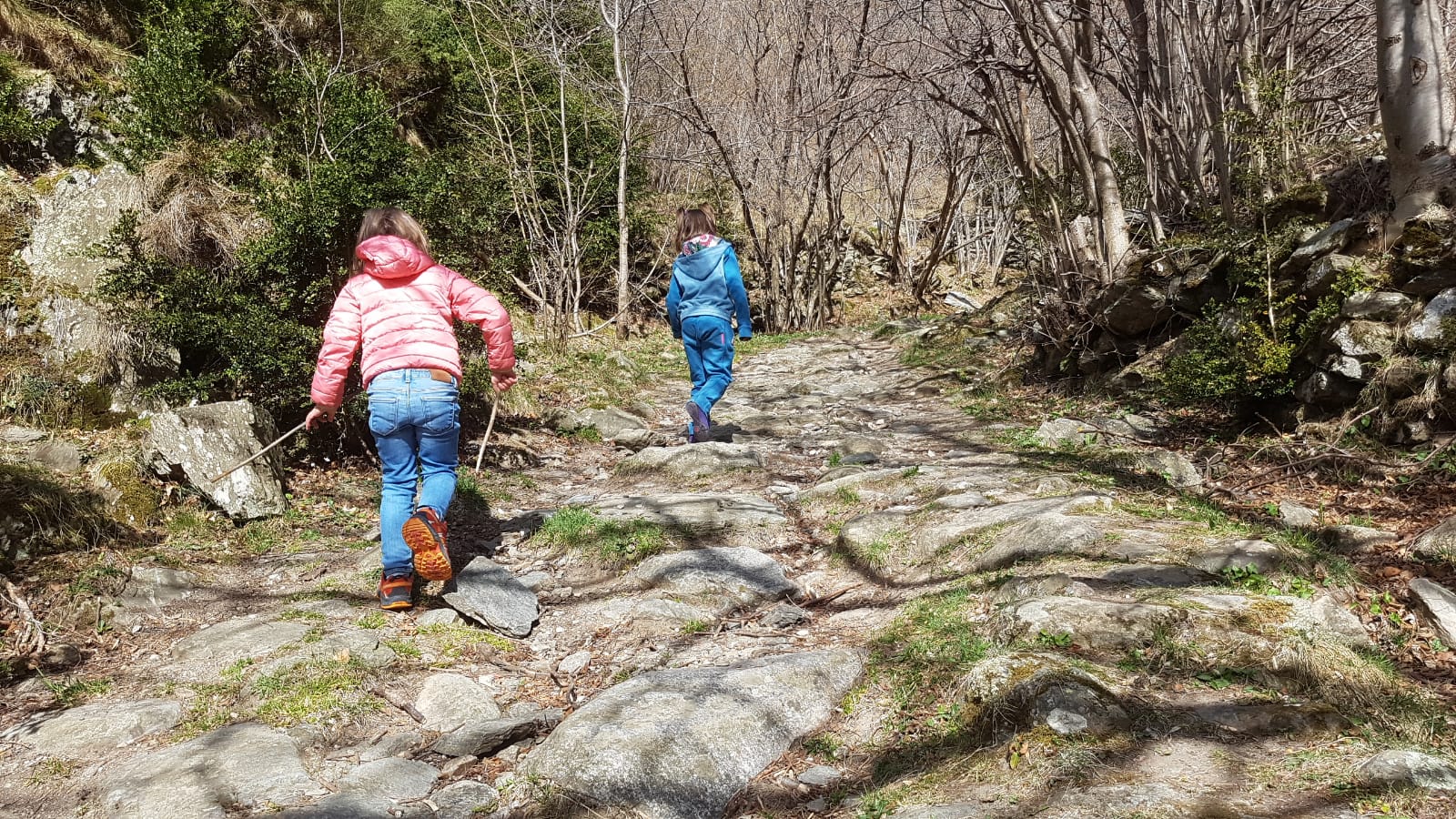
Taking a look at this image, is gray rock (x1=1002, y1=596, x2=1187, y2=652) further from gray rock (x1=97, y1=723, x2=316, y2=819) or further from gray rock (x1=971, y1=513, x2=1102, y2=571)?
gray rock (x1=97, y1=723, x2=316, y2=819)

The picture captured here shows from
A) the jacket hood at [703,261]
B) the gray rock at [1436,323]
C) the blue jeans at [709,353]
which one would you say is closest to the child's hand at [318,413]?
the blue jeans at [709,353]

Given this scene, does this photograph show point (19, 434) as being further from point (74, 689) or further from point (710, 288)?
point (710, 288)

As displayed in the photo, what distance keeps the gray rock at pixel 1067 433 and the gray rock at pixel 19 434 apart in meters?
7.68

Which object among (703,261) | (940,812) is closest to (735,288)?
(703,261)

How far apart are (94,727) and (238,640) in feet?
2.49

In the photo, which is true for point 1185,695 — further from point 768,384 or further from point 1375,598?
A: point 768,384

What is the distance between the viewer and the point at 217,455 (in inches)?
217

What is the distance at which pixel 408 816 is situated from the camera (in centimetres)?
263

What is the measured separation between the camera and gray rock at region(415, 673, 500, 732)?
331 centimetres

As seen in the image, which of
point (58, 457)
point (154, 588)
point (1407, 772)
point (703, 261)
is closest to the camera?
point (1407, 772)

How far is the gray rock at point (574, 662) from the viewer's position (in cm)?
384

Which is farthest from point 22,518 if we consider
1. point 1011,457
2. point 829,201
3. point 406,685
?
point 829,201

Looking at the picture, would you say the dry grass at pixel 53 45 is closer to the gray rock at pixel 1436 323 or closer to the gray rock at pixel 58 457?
the gray rock at pixel 58 457

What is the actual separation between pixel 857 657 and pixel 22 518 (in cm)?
460
